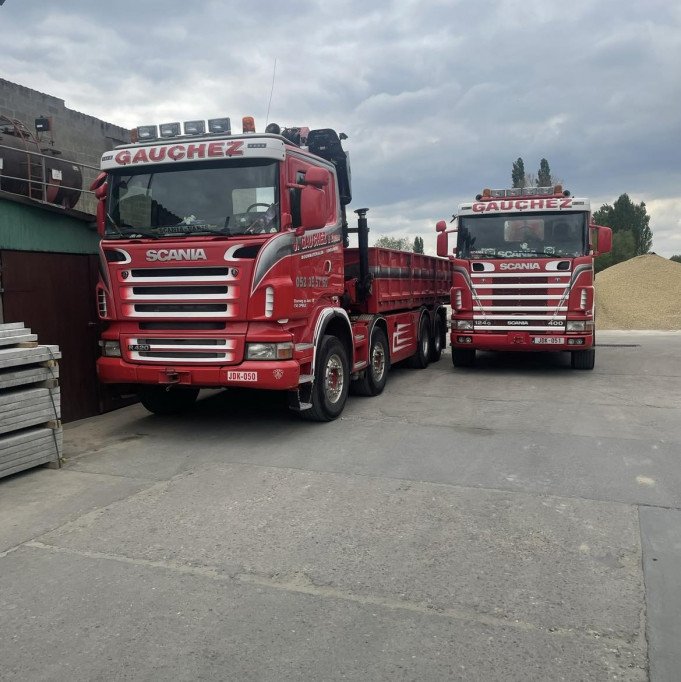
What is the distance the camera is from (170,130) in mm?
7160

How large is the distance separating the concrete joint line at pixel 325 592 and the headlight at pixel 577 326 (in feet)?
26.9

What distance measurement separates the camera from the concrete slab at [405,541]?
3.47 meters

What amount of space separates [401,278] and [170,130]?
4992 mm

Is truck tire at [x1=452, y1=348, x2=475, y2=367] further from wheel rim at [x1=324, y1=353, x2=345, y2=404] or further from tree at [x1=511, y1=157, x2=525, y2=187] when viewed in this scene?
tree at [x1=511, y1=157, x2=525, y2=187]

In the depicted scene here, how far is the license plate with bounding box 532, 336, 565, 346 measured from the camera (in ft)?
35.4

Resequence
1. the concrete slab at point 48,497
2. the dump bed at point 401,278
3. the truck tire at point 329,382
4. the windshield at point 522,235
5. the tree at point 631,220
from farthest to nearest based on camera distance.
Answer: the tree at point 631,220
the windshield at point 522,235
the dump bed at point 401,278
the truck tire at point 329,382
the concrete slab at point 48,497

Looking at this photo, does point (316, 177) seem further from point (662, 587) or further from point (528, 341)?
point (528, 341)

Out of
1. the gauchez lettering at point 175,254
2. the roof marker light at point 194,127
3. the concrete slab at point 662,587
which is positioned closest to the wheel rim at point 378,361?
the gauchez lettering at point 175,254

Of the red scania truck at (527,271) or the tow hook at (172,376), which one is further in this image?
the red scania truck at (527,271)

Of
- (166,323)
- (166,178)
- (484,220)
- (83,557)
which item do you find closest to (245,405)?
(166,323)

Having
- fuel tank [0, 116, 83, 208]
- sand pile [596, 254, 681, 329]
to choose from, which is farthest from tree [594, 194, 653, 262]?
fuel tank [0, 116, 83, 208]

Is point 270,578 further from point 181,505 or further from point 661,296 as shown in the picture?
point 661,296

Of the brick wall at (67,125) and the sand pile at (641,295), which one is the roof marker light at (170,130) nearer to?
the brick wall at (67,125)

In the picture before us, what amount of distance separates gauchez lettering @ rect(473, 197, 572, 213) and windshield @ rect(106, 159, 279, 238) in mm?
5585
